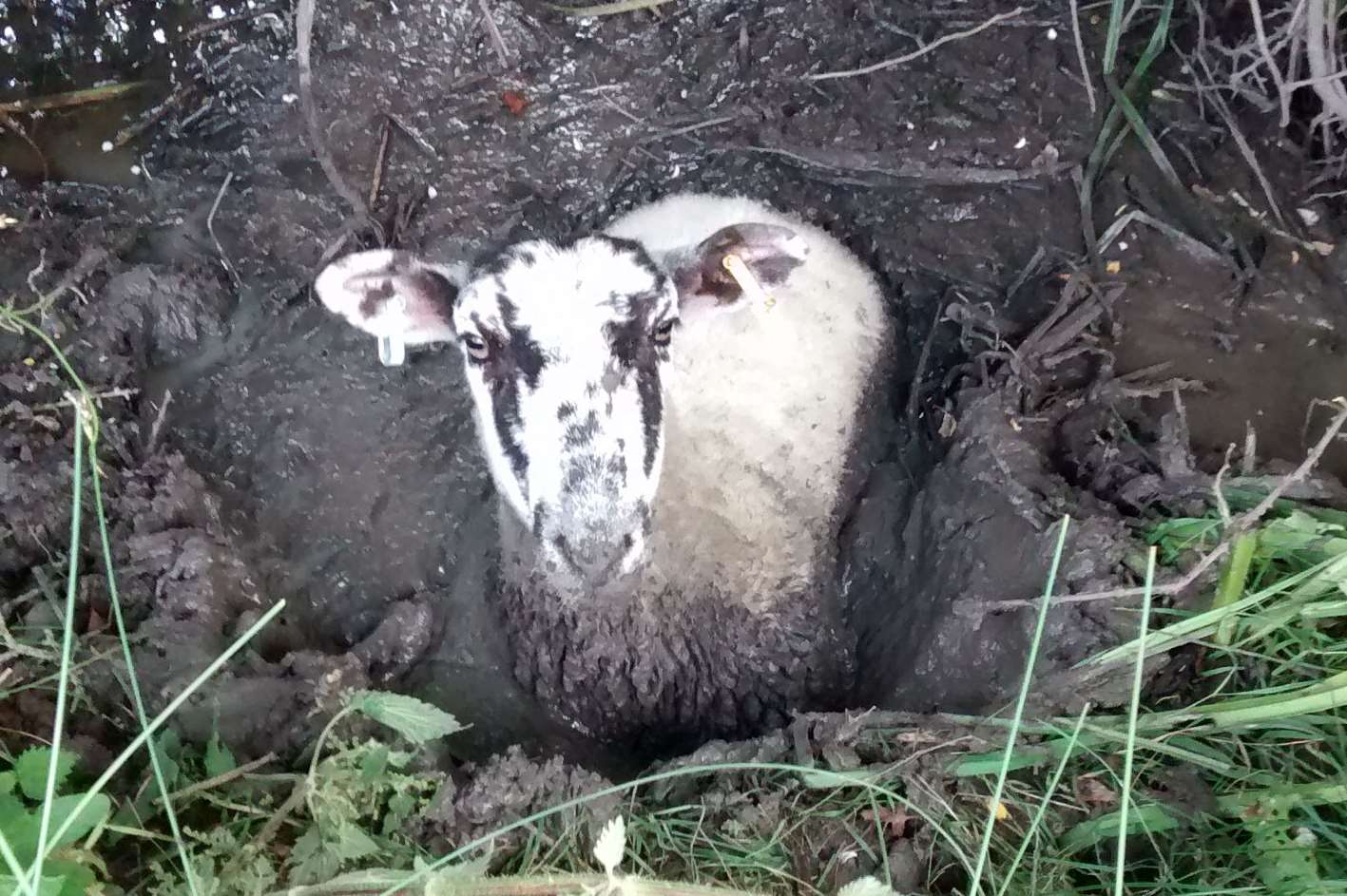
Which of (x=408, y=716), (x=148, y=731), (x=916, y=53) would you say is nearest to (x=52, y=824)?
(x=148, y=731)

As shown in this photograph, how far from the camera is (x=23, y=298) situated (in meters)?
2.87

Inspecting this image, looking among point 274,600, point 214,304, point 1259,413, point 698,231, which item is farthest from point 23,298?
point 1259,413

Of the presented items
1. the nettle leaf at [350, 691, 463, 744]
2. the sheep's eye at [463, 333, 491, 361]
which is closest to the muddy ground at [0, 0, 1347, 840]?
the nettle leaf at [350, 691, 463, 744]

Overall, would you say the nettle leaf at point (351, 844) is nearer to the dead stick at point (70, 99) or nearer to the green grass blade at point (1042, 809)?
the green grass blade at point (1042, 809)

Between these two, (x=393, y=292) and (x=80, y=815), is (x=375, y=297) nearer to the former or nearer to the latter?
(x=393, y=292)

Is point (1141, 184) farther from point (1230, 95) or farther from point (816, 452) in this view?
point (816, 452)

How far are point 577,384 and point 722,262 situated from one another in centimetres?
67

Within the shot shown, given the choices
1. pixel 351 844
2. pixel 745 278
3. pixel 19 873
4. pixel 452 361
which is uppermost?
pixel 745 278

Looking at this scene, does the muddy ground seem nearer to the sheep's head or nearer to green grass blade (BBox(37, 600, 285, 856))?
green grass blade (BBox(37, 600, 285, 856))

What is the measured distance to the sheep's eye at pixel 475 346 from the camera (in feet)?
7.81

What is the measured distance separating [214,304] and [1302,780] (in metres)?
3.44

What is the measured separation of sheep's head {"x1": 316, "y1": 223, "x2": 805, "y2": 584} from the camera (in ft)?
7.27

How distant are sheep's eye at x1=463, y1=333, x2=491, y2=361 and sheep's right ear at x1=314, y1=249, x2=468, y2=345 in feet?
0.58

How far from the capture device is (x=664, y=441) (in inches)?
116
